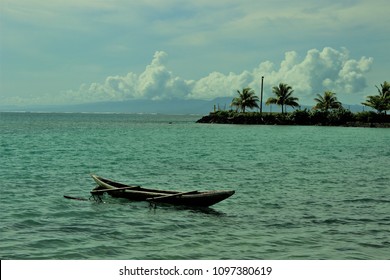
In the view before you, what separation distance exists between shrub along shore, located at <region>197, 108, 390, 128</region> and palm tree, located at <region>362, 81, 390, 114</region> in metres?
1.77

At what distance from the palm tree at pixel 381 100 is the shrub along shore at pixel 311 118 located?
1772mm

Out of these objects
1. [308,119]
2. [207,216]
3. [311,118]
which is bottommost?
[207,216]

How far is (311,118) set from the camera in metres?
101

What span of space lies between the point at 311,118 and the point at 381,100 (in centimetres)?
1546

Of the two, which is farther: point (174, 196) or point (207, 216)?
point (174, 196)

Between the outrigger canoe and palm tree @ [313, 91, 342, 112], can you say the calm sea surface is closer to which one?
the outrigger canoe

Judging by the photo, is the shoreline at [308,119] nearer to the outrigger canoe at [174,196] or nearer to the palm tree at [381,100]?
the palm tree at [381,100]

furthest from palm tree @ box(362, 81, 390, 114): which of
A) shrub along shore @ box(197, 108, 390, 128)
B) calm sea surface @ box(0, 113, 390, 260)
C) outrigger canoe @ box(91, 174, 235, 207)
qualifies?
outrigger canoe @ box(91, 174, 235, 207)

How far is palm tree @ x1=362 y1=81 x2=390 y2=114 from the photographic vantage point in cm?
9021

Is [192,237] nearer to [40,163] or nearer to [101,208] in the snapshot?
[101,208]

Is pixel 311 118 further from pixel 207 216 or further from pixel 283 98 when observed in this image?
pixel 207 216

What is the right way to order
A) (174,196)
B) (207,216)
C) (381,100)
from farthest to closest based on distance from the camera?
(381,100)
(174,196)
(207,216)

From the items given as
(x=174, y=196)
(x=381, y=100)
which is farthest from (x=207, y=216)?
(x=381, y=100)

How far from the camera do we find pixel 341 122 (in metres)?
96.1
